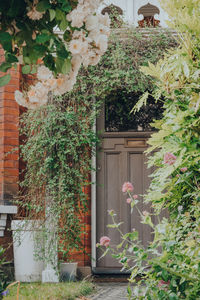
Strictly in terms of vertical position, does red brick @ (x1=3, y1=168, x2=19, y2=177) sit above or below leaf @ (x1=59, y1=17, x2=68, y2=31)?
below

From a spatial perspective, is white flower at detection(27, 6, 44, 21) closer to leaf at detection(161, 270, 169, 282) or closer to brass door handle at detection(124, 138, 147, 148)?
leaf at detection(161, 270, 169, 282)

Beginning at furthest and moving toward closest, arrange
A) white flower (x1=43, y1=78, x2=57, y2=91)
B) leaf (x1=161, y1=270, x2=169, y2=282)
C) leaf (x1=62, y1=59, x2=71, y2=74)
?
leaf (x1=161, y1=270, x2=169, y2=282) → white flower (x1=43, y1=78, x2=57, y2=91) → leaf (x1=62, y1=59, x2=71, y2=74)

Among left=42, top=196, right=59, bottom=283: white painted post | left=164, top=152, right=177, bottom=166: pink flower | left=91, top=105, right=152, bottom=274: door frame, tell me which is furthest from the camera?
left=91, top=105, right=152, bottom=274: door frame

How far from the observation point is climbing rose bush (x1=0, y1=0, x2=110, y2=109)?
166cm

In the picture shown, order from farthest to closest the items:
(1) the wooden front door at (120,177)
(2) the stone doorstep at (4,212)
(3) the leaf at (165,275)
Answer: (1) the wooden front door at (120,177)
(2) the stone doorstep at (4,212)
(3) the leaf at (165,275)

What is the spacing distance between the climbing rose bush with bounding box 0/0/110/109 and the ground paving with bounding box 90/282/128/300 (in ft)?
11.1

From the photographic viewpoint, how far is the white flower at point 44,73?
1.86m

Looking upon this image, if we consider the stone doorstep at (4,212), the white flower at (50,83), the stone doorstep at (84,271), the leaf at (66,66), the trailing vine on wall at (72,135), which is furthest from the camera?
the stone doorstep at (84,271)

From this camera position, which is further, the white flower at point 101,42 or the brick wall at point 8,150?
the brick wall at point 8,150

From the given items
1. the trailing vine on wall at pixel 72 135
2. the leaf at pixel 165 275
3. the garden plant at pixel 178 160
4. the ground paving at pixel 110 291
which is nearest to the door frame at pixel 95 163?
the trailing vine on wall at pixel 72 135

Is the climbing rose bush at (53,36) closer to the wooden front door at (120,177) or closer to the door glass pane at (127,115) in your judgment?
the wooden front door at (120,177)

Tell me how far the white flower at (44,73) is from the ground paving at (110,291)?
334 centimetres

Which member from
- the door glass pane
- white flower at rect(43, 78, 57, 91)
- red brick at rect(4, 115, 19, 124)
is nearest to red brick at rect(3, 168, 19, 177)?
red brick at rect(4, 115, 19, 124)

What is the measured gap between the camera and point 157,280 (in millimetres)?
3006
